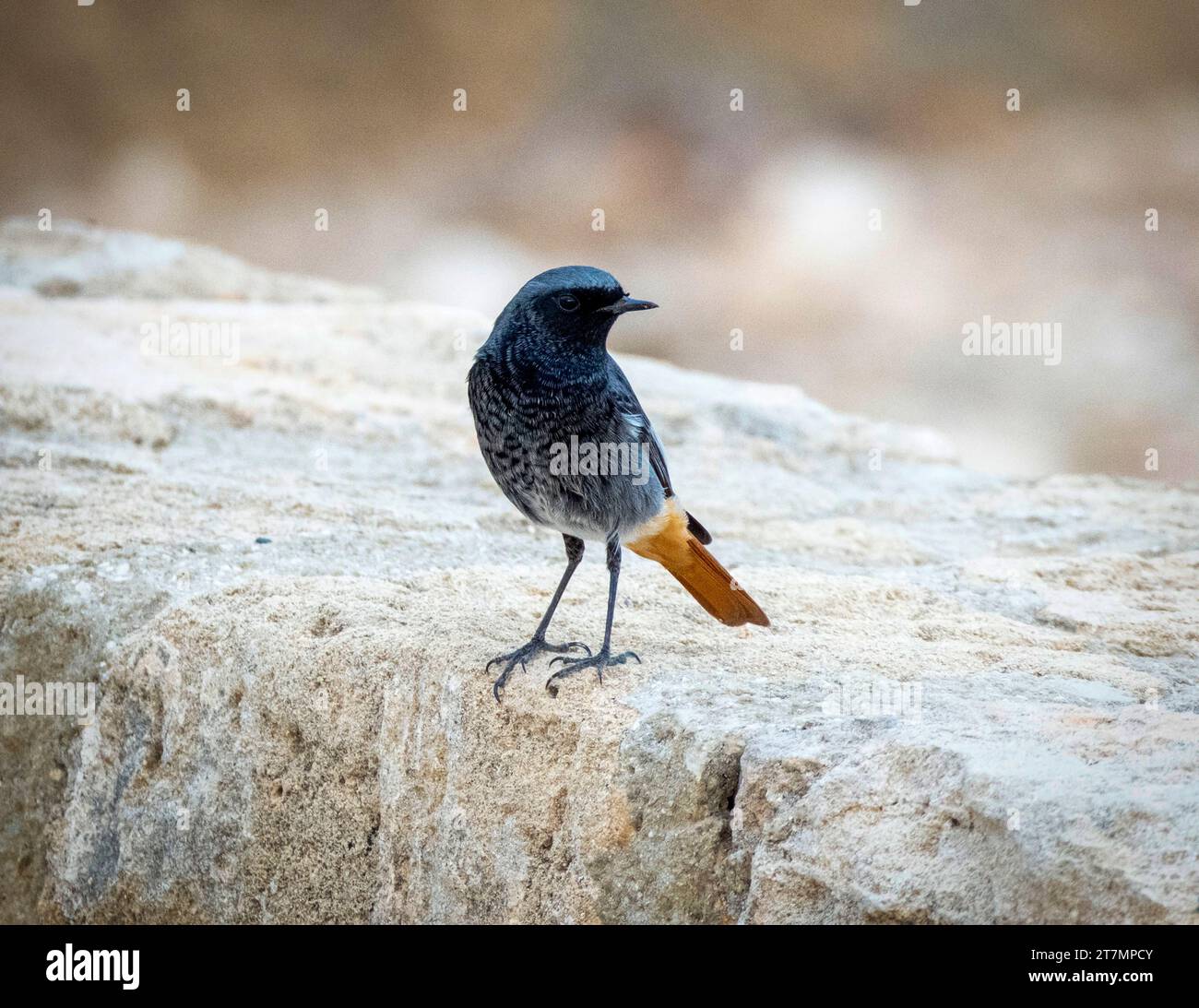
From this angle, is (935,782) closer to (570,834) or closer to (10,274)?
(570,834)

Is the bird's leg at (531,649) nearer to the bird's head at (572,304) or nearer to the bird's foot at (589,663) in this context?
the bird's foot at (589,663)

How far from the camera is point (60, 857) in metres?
3.48

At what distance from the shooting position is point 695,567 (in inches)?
133

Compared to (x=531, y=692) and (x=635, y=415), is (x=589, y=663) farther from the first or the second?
(x=635, y=415)

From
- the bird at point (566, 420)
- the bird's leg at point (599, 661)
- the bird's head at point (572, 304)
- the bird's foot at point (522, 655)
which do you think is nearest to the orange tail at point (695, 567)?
the bird at point (566, 420)

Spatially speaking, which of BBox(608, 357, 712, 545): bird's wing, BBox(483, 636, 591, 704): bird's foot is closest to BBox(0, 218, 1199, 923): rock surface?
BBox(483, 636, 591, 704): bird's foot

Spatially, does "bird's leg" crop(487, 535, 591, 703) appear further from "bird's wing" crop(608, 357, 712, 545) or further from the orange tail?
"bird's wing" crop(608, 357, 712, 545)

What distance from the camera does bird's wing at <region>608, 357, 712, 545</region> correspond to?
3207 millimetres

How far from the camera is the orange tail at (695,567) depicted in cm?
330

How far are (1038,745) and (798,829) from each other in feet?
1.61

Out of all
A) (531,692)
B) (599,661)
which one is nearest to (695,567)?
(599,661)

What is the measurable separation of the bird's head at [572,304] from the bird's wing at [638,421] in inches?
5.8

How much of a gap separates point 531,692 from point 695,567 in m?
0.70
